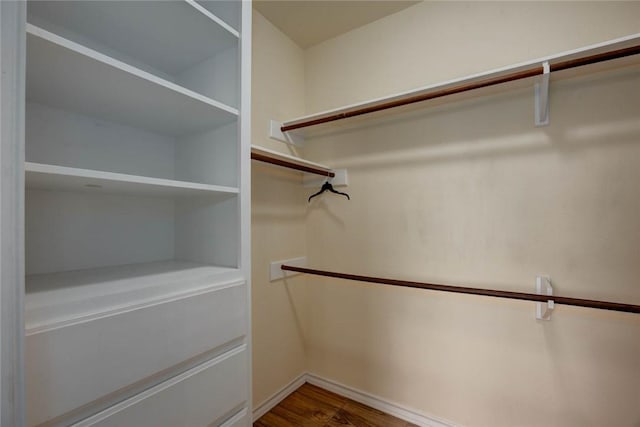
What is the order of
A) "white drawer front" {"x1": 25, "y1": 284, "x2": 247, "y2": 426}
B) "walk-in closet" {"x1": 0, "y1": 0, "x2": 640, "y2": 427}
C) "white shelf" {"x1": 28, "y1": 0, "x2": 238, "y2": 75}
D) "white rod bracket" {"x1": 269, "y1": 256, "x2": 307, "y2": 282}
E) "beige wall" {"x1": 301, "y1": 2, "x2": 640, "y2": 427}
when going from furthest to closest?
"white rod bracket" {"x1": 269, "y1": 256, "x2": 307, "y2": 282}, "beige wall" {"x1": 301, "y1": 2, "x2": 640, "y2": 427}, "white shelf" {"x1": 28, "y1": 0, "x2": 238, "y2": 75}, "walk-in closet" {"x1": 0, "y1": 0, "x2": 640, "y2": 427}, "white drawer front" {"x1": 25, "y1": 284, "x2": 247, "y2": 426}

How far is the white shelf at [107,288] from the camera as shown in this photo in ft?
2.04

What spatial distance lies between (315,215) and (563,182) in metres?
1.34

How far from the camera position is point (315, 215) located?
77.3 inches

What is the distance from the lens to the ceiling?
1.61 metres

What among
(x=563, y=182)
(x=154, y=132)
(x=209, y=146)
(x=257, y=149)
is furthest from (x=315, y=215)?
(x=563, y=182)

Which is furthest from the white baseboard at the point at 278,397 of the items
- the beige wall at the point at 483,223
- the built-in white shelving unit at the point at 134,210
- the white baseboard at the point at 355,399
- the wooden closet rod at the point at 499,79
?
the wooden closet rod at the point at 499,79

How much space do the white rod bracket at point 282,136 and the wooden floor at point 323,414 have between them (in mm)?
1674

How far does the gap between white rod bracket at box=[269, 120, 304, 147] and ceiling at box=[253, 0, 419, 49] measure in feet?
2.04

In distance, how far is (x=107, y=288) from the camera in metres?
0.76

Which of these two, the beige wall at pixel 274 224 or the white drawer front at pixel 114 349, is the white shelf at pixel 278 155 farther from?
the white drawer front at pixel 114 349

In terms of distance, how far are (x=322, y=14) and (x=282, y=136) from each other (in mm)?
761

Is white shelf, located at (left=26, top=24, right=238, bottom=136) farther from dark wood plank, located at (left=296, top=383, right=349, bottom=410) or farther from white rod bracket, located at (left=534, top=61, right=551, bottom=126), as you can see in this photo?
dark wood plank, located at (left=296, top=383, right=349, bottom=410)

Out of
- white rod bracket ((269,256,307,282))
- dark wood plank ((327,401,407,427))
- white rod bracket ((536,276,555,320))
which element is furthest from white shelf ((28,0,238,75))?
dark wood plank ((327,401,407,427))

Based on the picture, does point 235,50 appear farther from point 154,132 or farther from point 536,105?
point 536,105
